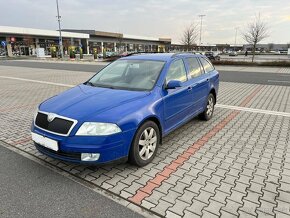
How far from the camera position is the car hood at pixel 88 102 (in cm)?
315

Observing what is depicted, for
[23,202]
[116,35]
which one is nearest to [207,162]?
[23,202]

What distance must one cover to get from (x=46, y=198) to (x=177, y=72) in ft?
9.63

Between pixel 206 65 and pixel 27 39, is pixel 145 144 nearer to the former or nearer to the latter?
pixel 206 65

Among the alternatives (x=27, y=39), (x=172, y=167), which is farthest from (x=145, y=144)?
(x=27, y=39)

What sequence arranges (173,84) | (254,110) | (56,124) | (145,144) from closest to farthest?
(56,124) < (145,144) < (173,84) < (254,110)

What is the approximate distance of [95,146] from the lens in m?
2.94

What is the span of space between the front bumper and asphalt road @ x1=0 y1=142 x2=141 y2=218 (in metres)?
0.36

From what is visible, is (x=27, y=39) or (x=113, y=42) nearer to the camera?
(x=27, y=39)

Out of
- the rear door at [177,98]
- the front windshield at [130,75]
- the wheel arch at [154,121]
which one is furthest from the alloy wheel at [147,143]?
the front windshield at [130,75]

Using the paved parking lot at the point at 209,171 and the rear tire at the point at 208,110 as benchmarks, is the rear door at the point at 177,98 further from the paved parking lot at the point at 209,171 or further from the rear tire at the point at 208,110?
the rear tire at the point at 208,110

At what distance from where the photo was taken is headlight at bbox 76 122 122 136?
2.96 metres

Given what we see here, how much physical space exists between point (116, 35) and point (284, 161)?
81558 mm

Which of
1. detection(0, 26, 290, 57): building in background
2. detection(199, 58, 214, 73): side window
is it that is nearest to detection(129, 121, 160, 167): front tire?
detection(199, 58, 214, 73): side window

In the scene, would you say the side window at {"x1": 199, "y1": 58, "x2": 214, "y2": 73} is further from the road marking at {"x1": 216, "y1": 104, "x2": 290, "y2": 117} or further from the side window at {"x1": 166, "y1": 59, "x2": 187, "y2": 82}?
the road marking at {"x1": 216, "y1": 104, "x2": 290, "y2": 117}
